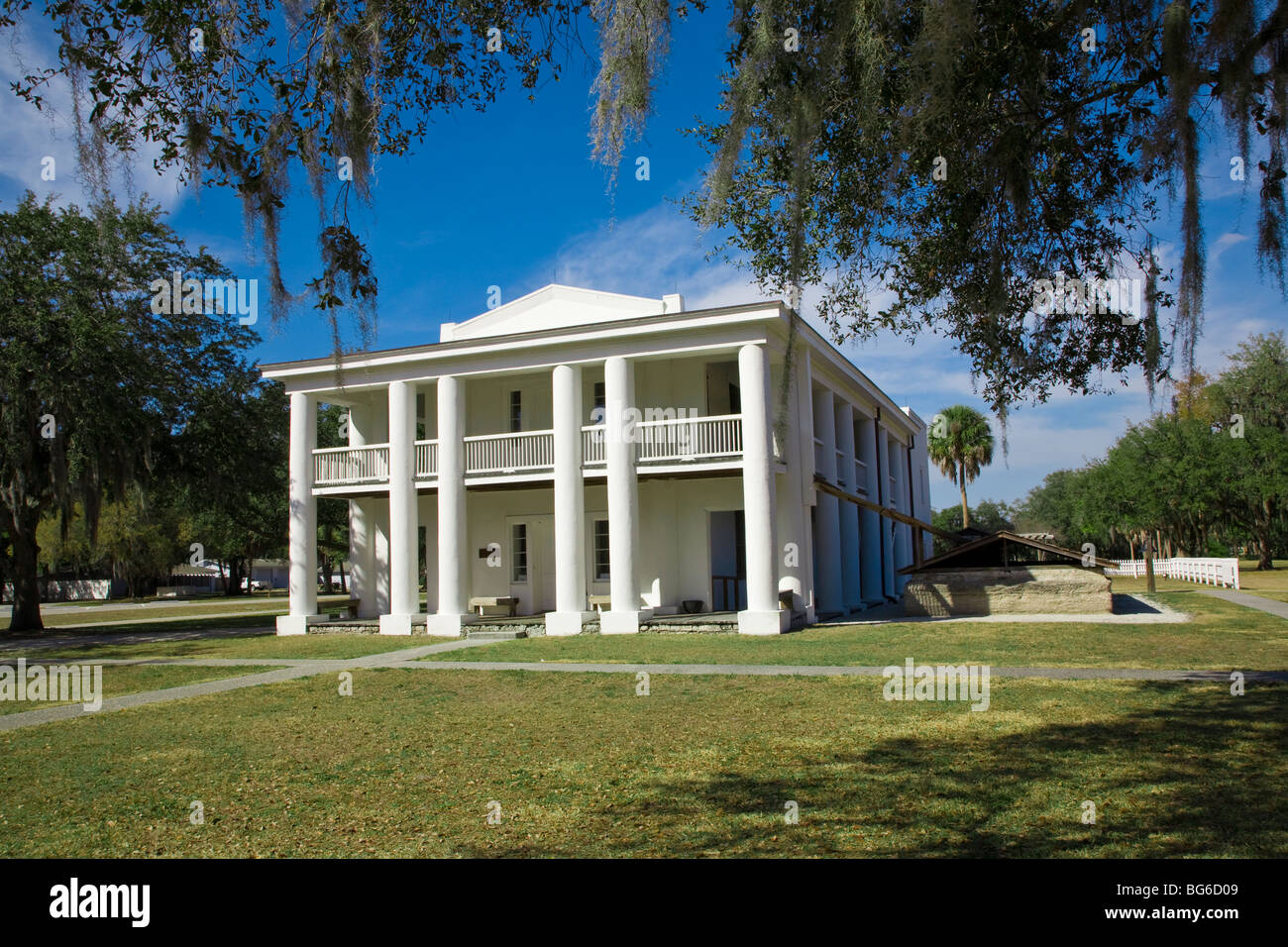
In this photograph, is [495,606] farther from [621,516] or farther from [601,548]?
[621,516]

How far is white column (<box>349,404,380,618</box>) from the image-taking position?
24125mm

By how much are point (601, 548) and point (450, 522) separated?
401 centimetres

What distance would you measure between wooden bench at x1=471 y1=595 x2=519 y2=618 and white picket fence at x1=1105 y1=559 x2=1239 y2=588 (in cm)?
1508

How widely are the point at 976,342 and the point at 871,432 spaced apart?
2173 centimetres

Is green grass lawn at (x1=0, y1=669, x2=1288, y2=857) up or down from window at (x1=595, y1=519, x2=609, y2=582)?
down

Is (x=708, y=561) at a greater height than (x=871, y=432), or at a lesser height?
lesser

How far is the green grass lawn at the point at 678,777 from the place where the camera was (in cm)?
515

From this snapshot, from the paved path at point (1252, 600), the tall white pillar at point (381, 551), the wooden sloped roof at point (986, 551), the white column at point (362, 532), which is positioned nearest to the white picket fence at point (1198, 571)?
the paved path at point (1252, 600)

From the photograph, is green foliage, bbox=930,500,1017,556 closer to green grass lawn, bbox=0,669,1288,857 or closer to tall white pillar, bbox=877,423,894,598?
tall white pillar, bbox=877,423,894,598

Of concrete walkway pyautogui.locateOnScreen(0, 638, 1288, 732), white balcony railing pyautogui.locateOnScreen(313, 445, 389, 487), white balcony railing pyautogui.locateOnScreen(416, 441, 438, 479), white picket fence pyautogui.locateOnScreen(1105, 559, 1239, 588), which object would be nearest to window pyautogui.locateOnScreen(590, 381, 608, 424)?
white balcony railing pyautogui.locateOnScreen(416, 441, 438, 479)
